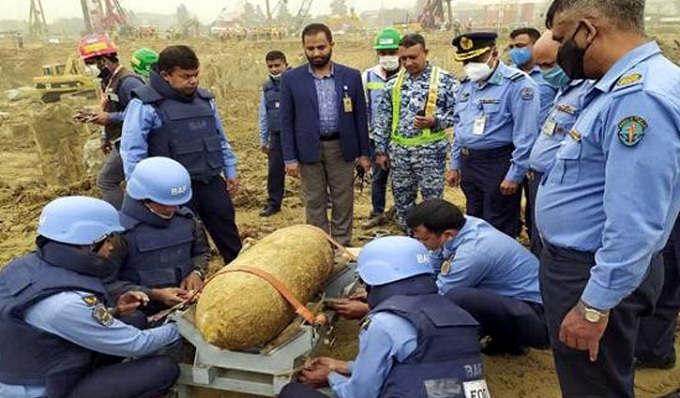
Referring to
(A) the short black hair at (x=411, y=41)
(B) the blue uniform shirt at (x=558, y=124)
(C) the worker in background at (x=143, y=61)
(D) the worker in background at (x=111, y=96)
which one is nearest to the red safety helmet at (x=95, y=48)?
(D) the worker in background at (x=111, y=96)

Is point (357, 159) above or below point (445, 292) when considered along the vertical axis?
above

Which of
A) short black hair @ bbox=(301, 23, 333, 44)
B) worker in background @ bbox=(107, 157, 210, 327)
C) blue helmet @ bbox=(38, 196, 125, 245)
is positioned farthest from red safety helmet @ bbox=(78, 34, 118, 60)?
blue helmet @ bbox=(38, 196, 125, 245)

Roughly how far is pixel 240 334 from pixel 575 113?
221 cm

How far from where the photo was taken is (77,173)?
923cm

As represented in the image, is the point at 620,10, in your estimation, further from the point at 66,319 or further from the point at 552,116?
the point at 66,319

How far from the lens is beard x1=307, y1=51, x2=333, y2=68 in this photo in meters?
4.98

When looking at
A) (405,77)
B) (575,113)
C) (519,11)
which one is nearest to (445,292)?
(575,113)

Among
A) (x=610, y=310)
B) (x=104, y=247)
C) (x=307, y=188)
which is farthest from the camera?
(x=307, y=188)

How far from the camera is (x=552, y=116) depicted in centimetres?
341

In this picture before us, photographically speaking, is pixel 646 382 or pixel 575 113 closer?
pixel 575 113

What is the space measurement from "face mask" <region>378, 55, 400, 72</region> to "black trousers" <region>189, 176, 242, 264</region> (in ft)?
8.09

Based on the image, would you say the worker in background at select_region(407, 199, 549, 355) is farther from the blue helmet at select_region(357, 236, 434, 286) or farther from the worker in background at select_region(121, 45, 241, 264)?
the worker in background at select_region(121, 45, 241, 264)

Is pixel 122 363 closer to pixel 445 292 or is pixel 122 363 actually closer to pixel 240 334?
pixel 240 334

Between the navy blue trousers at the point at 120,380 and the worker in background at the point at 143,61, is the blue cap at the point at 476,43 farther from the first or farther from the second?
the worker in background at the point at 143,61
